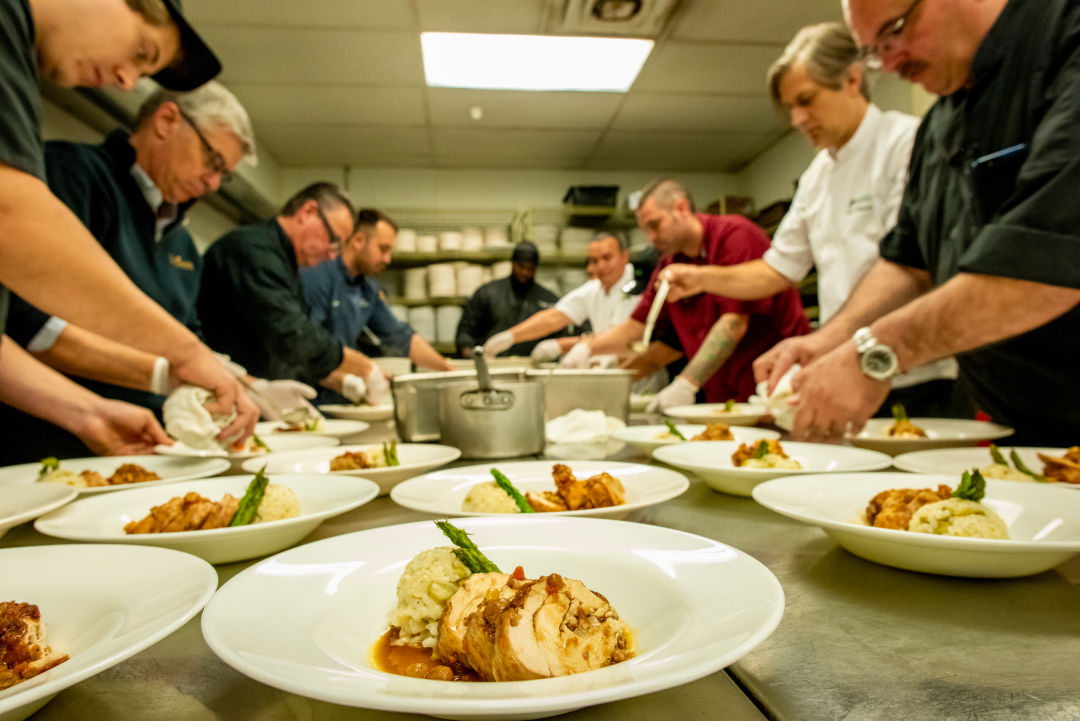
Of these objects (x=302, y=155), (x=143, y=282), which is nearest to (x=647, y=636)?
Result: (x=143, y=282)

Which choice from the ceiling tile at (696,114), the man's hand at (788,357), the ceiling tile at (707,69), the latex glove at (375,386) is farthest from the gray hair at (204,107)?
the ceiling tile at (696,114)

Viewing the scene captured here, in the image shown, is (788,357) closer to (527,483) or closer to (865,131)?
(527,483)

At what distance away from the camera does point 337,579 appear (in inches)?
27.0

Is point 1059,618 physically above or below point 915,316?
below

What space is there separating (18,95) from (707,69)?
470cm

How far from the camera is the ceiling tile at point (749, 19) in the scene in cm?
400

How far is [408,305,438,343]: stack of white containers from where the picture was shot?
Result: 6957mm

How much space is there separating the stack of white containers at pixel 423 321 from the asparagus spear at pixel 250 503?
19.7 feet

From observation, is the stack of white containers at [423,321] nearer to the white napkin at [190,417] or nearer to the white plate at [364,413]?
the white plate at [364,413]

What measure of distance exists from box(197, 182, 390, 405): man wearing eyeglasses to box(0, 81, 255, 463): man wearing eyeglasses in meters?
0.47

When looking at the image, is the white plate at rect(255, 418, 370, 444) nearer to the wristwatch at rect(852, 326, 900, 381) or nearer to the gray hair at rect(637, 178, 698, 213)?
the wristwatch at rect(852, 326, 900, 381)

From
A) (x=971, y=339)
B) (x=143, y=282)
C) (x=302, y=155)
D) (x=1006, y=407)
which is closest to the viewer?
(x=971, y=339)

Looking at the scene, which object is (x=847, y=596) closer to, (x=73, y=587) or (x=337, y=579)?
(x=337, y=579)

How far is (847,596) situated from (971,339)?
906 millimetres
